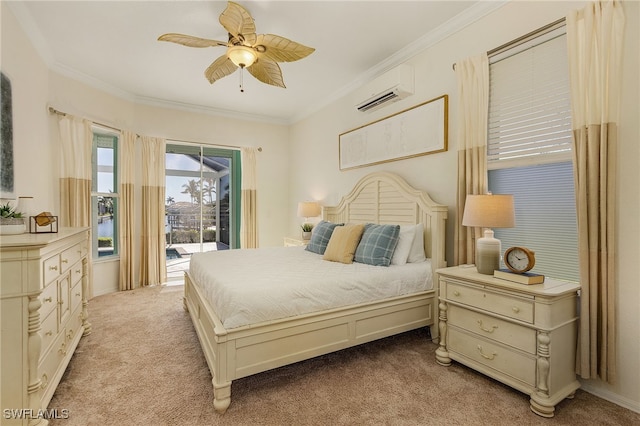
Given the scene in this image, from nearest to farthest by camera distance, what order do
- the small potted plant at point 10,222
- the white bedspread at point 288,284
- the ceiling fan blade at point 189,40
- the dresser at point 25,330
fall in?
1. the dresser at point 25,330
2. the small potted plant at point 10,222
3. the white bedspread at point 288,284
4. the ceiling fan blade at point 189,40

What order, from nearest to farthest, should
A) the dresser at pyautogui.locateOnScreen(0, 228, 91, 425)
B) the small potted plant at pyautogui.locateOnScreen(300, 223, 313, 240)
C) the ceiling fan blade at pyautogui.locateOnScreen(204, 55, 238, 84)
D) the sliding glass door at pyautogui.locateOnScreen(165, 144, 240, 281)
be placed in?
the dresser at pyautogui.locateOnScreen(0, 228, 91, 425), the ceiling fan blade at pyautogui.locateOnScreen(204, 55, 238, 84), the small potted plant at pyautogui.locateOnScreen(300, 223, 313, 240), the sliding glass door at pyautogui.locateOnScreen(165, 144, 240, 281)

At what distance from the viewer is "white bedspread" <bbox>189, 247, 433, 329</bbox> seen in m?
1.89

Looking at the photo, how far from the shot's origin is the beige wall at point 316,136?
1788mm

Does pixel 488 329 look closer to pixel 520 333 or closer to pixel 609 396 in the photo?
pixel 520 333

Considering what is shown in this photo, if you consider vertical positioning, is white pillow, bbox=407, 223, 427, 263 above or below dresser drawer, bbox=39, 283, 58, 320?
above

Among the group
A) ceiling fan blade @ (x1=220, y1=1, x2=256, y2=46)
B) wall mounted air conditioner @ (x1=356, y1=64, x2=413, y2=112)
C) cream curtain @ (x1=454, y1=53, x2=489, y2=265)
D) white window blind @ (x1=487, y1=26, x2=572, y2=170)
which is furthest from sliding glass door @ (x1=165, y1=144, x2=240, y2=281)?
white window blind @ (x1=487, y1=26, x2=572, y2=170)

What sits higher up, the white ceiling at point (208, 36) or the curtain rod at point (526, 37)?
the white ceiling at point (208, 36)

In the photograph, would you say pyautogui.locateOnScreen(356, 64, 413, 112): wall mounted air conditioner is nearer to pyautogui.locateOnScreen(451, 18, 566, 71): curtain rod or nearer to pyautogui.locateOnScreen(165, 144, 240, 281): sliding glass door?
Answer: pyautogui.locateOnScreen(451, 18, 566, 71): curtain rod

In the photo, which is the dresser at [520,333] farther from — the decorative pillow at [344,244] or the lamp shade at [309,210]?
the lamp shade at [309,210]

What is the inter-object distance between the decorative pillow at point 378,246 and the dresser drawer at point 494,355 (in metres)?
0.77

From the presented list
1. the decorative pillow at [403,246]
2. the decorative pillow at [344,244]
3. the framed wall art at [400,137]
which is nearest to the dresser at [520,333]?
the decorative pillow at [403,246]

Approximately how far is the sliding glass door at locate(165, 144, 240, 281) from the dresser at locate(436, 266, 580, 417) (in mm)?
4377

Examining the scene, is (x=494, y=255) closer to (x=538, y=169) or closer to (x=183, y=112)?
(x=538, y=169)

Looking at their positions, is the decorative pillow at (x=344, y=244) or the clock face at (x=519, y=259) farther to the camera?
the decorative pillow at (x=344, y=244)
